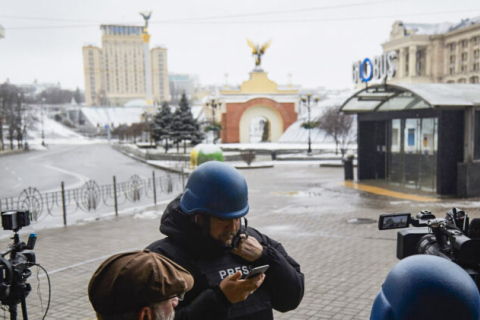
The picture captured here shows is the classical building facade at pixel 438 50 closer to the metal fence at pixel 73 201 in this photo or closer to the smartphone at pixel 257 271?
the metal fence at pixel 73 201

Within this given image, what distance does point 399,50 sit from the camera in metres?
86.9

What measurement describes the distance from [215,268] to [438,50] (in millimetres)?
89879

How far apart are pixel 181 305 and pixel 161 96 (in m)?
184

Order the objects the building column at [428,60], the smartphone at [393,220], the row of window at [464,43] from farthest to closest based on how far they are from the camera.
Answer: the building column at [428,60]
the row of window at [464,43]
the smartphone at [393,220]

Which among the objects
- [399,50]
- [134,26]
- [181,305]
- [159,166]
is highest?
[134,26]

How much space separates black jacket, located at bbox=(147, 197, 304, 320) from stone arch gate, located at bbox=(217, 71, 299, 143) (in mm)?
54895

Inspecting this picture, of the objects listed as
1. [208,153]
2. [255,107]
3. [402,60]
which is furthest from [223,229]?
[402,60]

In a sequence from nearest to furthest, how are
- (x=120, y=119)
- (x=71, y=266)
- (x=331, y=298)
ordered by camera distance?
1. (x=331, y=298)
2. (x=71, y=266)
3. (x=120, y=119)

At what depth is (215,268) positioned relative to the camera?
2.38 m

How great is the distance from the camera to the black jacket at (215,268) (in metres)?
2.33

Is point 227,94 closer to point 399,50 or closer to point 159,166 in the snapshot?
point 159,166

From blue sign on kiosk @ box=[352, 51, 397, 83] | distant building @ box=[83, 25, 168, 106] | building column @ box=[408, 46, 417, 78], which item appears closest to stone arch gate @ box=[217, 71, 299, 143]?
building column @ box=[408, 46, 417, 78]

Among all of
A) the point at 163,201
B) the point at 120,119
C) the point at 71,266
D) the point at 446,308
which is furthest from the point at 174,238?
the point at 120,119

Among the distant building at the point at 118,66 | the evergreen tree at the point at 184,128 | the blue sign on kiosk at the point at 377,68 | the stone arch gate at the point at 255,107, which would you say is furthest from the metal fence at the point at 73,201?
the distant building at the point at 118,66
